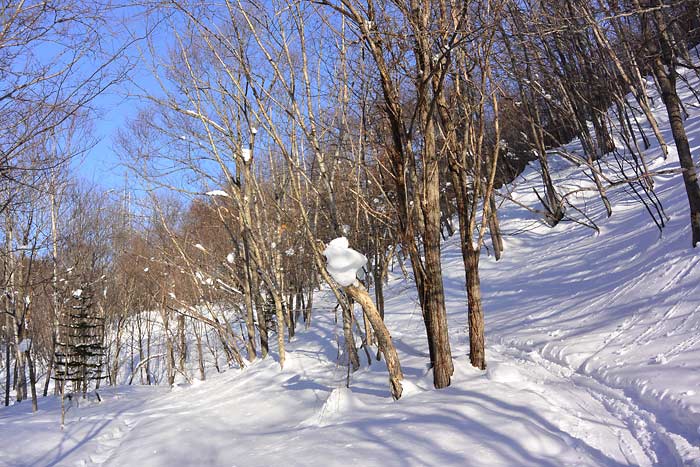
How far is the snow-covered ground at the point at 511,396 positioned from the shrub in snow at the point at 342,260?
1.42 m

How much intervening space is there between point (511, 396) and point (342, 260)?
2.07m

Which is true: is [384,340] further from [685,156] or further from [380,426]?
[685,156]

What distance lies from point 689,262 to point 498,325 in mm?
3697

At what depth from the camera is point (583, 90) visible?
665 inches

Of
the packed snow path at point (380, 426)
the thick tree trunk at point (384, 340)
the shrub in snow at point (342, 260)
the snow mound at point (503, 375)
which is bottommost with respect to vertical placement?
the packed snow path at point (380, 426)

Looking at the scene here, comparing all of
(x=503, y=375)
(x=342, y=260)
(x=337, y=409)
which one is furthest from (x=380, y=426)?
(x=503, y=375)

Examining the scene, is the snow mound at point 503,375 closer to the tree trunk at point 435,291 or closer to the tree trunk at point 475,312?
the tree trunk at point 435,291

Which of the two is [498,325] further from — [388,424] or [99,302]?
[99,302]

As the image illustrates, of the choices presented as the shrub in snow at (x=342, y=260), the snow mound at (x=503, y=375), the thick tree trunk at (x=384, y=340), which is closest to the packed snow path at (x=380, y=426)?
the snow mound at (x=503, y=375)

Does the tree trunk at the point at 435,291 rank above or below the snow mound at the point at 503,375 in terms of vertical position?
above

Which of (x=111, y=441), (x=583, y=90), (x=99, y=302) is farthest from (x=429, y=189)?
(x=99, y=302)

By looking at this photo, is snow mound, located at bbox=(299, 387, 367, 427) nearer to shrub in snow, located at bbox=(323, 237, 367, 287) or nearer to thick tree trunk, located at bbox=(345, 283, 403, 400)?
thick tree trunk, located at bbox=(345, 283, 403, 400)

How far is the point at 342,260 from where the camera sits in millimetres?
5062

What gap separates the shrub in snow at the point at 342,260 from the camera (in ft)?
16.6
